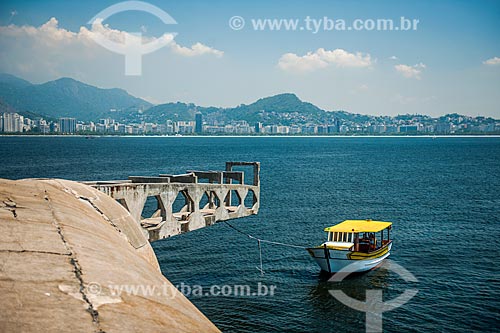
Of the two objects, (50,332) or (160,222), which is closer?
(50,332)

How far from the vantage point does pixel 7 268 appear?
494 cm

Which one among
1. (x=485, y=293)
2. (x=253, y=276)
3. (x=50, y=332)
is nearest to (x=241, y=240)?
(x=253, y=276)

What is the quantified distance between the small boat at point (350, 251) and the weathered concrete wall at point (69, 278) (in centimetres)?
2389

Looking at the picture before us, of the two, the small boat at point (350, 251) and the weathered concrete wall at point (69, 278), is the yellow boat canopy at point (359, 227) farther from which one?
the weathered concrete wall at point (69, 278)

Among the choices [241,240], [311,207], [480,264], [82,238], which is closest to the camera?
[82,238]

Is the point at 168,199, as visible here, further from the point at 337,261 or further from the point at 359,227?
the point at 359,227

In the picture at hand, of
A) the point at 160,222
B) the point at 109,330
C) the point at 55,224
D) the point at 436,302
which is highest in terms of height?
the point at 55,224

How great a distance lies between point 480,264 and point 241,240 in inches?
599

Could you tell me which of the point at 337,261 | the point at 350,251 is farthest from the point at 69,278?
the point at 350,251

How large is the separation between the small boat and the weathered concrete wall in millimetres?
23892

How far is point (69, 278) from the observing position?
16.5ft

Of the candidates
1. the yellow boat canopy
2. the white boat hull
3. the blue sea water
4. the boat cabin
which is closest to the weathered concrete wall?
the blue sea water

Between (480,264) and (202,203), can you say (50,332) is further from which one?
(202,203)

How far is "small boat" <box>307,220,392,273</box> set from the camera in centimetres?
3045
